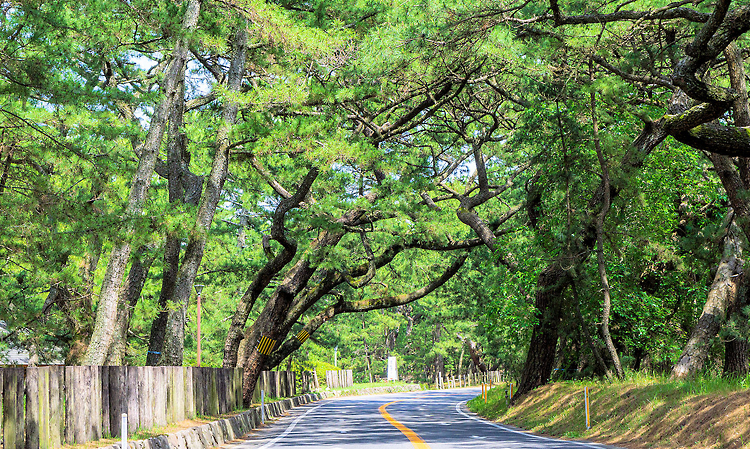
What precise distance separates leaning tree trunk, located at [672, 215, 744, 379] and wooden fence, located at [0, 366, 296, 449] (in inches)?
418

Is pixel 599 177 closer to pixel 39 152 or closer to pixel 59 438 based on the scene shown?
pixel 39 152

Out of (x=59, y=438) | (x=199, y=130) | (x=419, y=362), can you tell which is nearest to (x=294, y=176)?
→ (x=199, y=130)

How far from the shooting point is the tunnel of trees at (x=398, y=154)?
14094 millimetres

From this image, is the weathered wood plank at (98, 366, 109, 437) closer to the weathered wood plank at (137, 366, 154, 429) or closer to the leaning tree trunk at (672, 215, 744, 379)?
the weathered wood plank at (137, 366, 154, 429)

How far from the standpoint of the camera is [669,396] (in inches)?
552

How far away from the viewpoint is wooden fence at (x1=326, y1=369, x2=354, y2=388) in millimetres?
51062

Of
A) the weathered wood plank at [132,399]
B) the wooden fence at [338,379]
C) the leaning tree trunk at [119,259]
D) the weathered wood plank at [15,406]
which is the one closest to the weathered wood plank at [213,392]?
the leaning tree trunk at [119,259]

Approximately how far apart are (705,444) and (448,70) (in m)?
9.97

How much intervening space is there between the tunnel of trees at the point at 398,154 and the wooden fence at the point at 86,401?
2.06 metres

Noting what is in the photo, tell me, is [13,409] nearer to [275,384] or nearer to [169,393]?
[169,393]

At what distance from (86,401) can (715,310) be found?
12960mm

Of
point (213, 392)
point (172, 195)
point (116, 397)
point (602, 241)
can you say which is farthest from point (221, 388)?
point (602, 241)

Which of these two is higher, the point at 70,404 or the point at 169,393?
the point at 70,404

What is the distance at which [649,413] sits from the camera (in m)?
14.0
